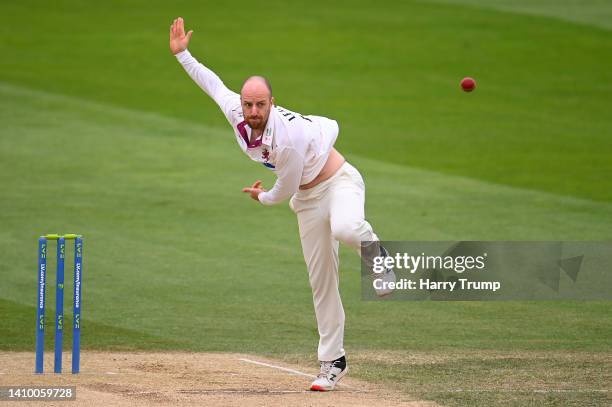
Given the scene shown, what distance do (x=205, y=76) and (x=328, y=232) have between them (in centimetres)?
158

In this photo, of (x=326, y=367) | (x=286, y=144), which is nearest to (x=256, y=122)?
(x=286, y=144)

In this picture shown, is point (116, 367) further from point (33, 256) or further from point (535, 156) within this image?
point (535, 156)

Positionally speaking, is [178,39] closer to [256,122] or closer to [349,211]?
[256,122]

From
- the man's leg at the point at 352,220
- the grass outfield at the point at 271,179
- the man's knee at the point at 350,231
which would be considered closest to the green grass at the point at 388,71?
the grass outfield at the point at 271,179

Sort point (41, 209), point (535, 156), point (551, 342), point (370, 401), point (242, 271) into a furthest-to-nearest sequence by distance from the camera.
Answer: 1. point (535, 156)
2. point (41, 209)
3. point (242, 271)
4. point (551, 342)
5. point (370, 401)

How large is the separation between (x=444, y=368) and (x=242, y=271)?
16.4 ft

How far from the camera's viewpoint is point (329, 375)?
9195mm

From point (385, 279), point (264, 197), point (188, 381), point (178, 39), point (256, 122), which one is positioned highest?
point (178, 39)

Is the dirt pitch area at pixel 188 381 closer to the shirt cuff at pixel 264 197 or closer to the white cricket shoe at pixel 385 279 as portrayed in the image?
the white cricket shoe at pixel 385 279

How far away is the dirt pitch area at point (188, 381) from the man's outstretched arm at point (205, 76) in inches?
84.2

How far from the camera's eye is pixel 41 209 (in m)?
17.8

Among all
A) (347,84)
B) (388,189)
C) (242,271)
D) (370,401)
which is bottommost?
(370,401)

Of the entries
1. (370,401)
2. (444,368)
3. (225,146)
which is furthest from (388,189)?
(370,401)

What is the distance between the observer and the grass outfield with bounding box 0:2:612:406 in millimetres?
11523
